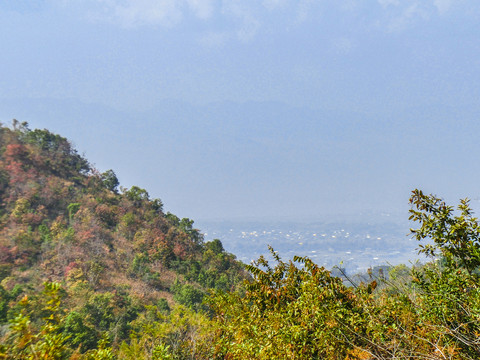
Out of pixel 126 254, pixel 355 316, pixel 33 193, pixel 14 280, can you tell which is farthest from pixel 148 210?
pixel 355 316

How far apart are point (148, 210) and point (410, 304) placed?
37233mm

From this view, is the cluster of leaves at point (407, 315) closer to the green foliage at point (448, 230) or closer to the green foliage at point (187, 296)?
the green foliage at point (448, 230)

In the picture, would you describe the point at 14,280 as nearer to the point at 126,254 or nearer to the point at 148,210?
the point at 126,254

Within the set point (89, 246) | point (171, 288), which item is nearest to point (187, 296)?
point (171, 288)

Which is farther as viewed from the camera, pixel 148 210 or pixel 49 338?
pixel 148 210

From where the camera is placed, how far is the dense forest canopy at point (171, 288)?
3674 mm

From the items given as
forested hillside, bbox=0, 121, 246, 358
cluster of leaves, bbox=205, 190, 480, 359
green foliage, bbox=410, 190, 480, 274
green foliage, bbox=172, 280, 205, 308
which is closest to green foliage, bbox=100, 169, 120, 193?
forested hillside, bbox=0, 121, 246, 358

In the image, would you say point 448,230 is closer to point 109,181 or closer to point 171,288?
point 171,288

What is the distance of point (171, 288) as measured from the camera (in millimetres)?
27438

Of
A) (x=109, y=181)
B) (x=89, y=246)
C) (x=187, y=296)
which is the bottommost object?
(x=187, y=296)

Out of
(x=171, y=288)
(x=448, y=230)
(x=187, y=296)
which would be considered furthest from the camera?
(x=171, y=288)

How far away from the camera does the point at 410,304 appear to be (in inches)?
160

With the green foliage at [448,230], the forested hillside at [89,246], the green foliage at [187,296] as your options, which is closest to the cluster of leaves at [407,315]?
the green foliage at [448,230]

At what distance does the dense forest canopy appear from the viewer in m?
3.67
